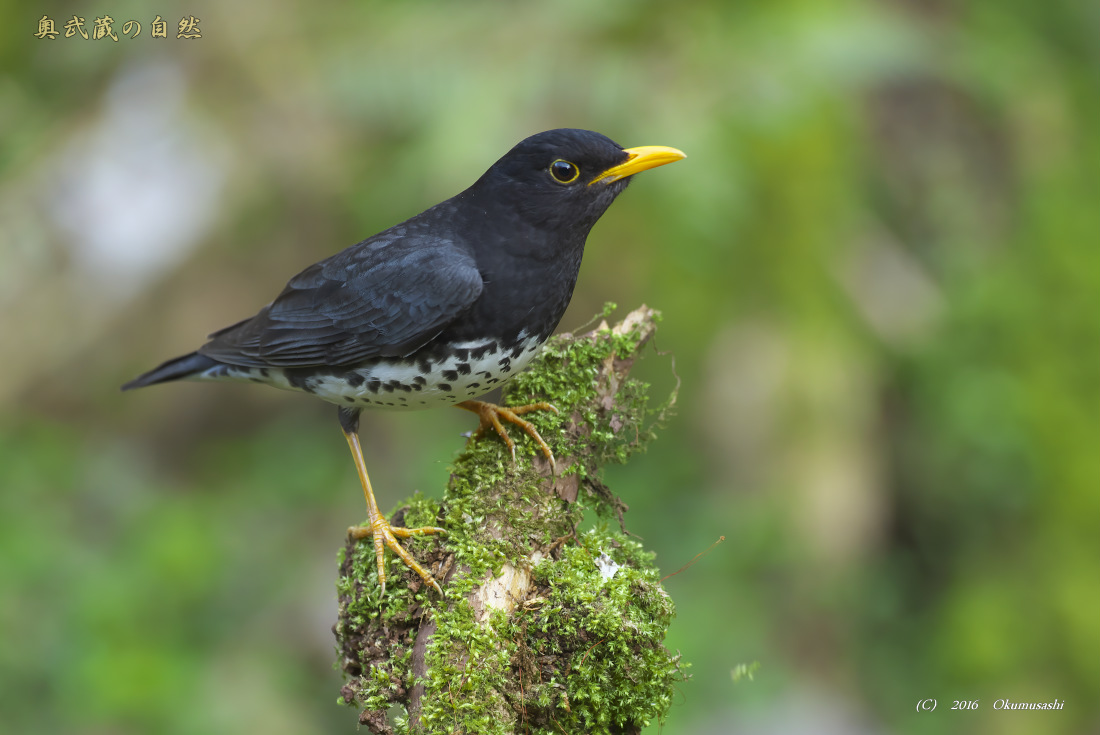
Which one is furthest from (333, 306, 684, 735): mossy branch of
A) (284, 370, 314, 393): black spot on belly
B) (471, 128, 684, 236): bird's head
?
(284, 370, 314, 393): black spot on belly

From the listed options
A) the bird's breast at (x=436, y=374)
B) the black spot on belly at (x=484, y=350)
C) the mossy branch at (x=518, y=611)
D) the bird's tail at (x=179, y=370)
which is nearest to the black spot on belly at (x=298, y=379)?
the bird's breast at (x=436, y=374)

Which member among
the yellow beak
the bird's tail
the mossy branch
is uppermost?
the yellow beak

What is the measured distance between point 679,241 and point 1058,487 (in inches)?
134

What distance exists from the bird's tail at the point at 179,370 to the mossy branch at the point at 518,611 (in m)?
1.66

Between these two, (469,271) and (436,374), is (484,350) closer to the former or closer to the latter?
(436,374)

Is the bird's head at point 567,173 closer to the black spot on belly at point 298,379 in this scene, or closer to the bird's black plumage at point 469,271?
the bird's black plumage at point 469,271

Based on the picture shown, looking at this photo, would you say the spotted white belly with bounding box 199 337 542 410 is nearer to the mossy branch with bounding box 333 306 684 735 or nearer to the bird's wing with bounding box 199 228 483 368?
the bird's wing with bounding box 199 228 483 368

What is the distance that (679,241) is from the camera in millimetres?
6941

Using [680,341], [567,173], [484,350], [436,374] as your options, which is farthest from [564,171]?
[680,341]

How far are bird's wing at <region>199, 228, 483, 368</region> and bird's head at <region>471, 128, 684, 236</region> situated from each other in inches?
15.3

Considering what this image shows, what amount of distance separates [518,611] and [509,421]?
100 centimetres

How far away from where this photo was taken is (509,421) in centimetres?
392

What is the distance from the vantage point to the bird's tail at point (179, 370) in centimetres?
482

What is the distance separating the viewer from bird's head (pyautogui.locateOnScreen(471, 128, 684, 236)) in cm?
388
